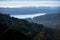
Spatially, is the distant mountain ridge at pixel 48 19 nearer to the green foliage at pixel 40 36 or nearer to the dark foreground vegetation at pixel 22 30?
the dark foreground vegetation at pixel 22 30

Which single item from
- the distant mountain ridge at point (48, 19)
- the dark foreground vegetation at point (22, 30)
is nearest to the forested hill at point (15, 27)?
the dark foreground vegetation at point (22, 30)

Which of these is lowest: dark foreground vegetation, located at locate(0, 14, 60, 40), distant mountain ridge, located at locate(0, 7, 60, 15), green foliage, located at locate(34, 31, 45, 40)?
green foliage, located at locate(34, 31, 45, 40)

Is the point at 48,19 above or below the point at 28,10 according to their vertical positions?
below

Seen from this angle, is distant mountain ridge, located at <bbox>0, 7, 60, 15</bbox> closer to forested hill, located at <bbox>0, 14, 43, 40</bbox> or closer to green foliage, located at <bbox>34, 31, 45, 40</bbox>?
forested hill, located at <bbox>0, 14, 43, 40</bbox>

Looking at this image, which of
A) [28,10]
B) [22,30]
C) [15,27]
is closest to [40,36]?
[22,30]

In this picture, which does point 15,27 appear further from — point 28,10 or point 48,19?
point 48,19

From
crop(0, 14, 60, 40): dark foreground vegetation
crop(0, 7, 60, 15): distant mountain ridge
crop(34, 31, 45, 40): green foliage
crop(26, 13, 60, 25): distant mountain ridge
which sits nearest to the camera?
crop(0, 14, 60, 40): dark foreground vegetation

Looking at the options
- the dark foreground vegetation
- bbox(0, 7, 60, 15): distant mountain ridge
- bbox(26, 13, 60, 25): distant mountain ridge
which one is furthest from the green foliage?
bbox(0, 7, 60, 15): distant mountain ridge

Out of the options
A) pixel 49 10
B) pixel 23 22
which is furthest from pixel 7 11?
pixel 49 10

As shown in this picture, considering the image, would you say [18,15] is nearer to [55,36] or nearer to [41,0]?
[41,0]
